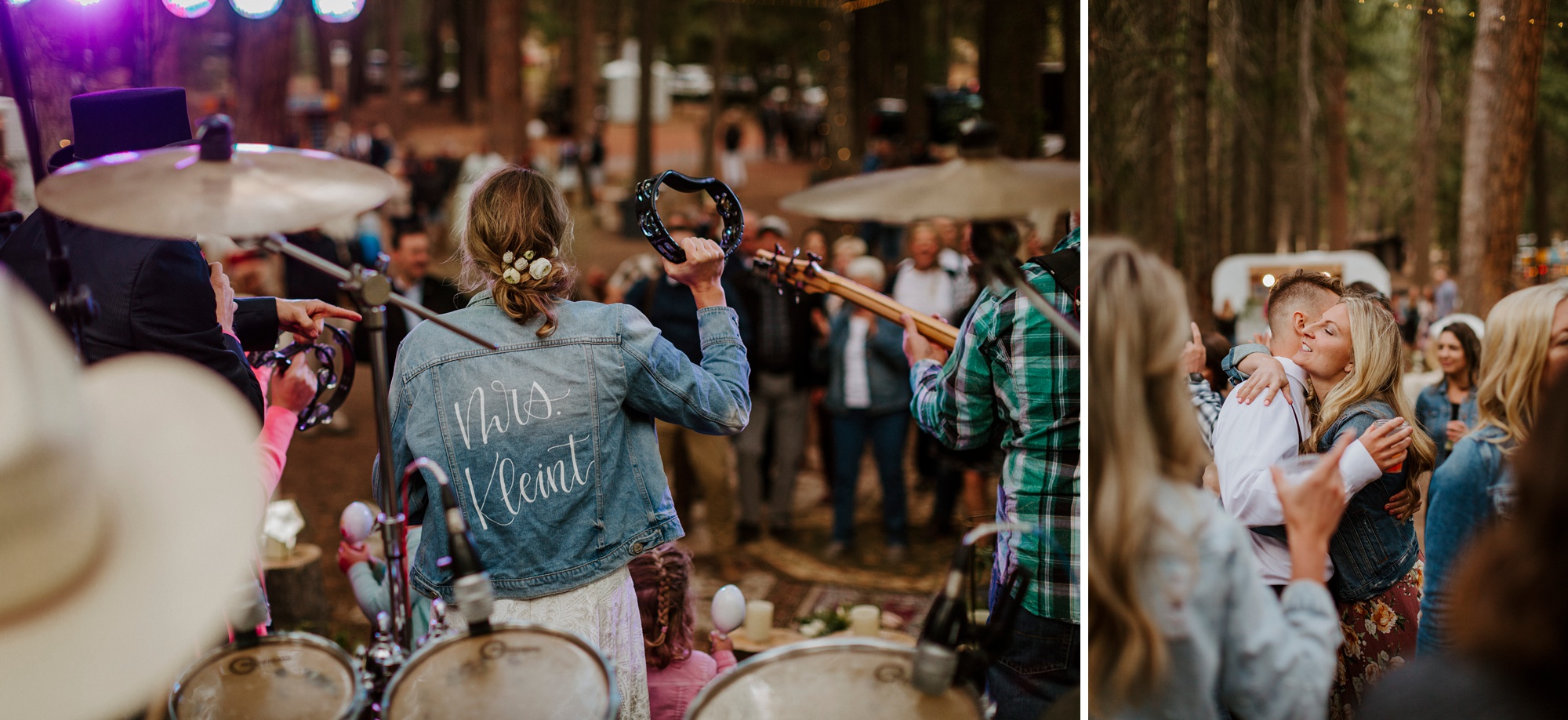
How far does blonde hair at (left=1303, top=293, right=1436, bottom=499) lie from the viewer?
2.71 metres

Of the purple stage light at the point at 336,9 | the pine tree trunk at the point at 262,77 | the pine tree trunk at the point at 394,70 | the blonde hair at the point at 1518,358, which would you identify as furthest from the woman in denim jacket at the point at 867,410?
the pine tree trunk at the point at 394,70

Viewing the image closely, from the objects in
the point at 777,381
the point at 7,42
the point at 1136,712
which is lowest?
the point at 777,381

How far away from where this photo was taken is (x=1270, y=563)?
254 centimetres

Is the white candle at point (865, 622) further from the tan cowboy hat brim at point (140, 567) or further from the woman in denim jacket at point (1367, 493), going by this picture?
the tan cowboy hat brim at point (140, 567)

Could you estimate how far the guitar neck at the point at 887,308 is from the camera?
9.07ft

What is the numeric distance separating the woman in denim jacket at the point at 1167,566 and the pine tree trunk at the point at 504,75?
13.1 m

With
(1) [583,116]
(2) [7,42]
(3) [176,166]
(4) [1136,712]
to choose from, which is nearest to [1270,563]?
(4) [1136,712]

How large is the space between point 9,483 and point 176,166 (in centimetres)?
59

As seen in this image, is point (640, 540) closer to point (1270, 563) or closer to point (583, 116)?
point (1270, 563)

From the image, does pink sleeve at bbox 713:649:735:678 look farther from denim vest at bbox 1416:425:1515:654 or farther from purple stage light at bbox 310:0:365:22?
purple stage light at bbox 310:0:365:22

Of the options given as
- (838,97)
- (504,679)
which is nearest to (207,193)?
(504,679)

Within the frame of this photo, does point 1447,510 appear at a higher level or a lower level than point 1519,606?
lower

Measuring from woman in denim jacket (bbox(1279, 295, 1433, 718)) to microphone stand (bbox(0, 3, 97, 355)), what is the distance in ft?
8.90

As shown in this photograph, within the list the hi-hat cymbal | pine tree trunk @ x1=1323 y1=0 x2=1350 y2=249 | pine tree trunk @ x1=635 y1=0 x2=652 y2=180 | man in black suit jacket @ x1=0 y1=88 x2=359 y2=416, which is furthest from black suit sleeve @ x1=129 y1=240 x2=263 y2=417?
pine tree trunk @ x1=1323 y1=0 x2=1350 y2=249
